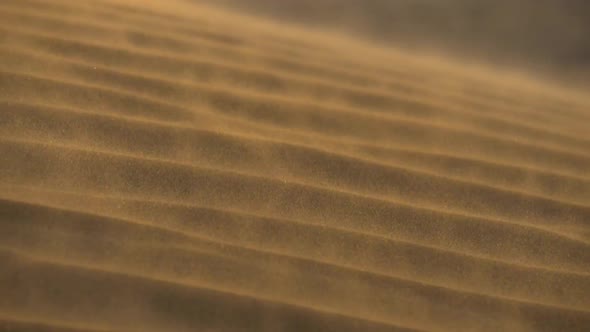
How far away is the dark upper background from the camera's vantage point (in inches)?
122

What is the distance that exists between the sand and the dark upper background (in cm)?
69

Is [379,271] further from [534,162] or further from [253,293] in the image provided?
[534,162]

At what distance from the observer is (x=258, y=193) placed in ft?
5.70

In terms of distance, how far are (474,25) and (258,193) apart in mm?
2051

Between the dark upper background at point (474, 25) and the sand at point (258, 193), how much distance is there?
2.27 feet

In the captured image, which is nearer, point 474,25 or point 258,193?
point 258,193

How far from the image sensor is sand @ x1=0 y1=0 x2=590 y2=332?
1.47 m

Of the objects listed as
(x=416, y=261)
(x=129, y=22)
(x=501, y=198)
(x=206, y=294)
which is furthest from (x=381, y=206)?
(x=129, y=22)

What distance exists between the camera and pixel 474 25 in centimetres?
329

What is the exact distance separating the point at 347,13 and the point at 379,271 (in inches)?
73.5

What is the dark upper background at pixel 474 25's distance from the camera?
309cm

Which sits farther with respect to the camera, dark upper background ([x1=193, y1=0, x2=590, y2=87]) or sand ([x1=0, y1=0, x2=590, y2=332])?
dark upper background ([x1=193, y1=0, x2=590, y2=87])

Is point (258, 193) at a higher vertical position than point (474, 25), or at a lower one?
lower

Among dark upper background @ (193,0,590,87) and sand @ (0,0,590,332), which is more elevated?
dark upper background @ (193,0,590,87)
